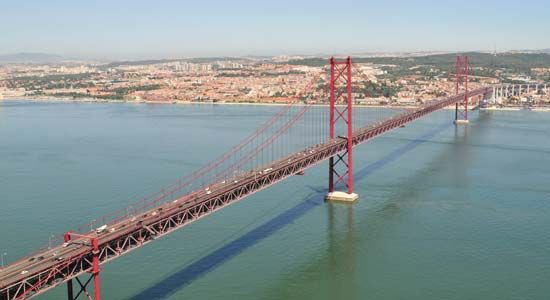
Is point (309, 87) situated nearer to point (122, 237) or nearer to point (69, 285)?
point (122, 237)

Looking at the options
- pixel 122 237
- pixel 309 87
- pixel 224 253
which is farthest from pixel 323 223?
pixel 309 87

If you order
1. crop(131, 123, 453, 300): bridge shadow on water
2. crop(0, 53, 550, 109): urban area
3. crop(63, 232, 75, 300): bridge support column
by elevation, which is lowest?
crop(131, 123, 453, 300): bridge shadow on water

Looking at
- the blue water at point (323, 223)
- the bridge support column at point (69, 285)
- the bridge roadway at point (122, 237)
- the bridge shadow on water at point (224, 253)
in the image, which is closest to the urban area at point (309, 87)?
the blue water at point (323, 223)

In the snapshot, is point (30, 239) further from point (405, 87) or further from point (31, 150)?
point (405, 87)

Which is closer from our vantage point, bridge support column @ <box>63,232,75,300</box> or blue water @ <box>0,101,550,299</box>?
bridge support column @ <box>63,232,75,300</box>

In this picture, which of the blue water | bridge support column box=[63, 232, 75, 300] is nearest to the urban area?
the blue water

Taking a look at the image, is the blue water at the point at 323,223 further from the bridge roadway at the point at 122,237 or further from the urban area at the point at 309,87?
the urban area at the point at 309,87

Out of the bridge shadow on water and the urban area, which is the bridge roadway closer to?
the bridge shadow on water
